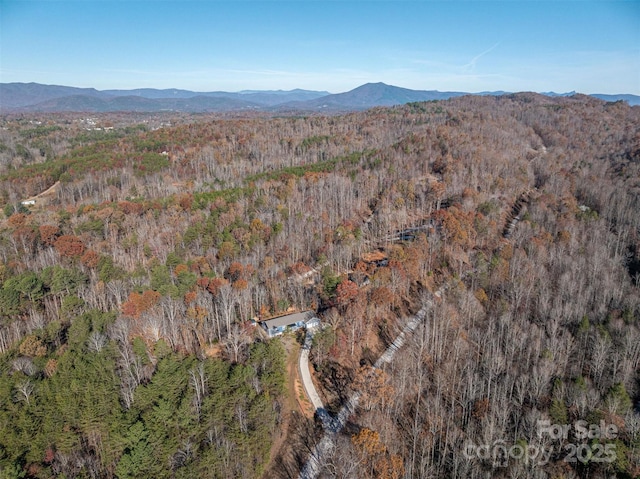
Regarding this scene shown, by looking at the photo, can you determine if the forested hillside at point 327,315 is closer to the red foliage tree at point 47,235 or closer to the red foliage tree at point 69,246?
the red foliage tree at point 47,235

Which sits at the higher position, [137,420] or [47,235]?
[47,235]

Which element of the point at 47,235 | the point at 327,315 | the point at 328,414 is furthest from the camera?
the point at 47,235

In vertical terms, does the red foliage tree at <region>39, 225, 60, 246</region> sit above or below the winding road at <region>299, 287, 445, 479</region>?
above

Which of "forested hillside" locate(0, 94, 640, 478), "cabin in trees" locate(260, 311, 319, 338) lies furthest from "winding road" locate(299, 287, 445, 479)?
"cabin in trees" locate(260, 311, 319, 338)

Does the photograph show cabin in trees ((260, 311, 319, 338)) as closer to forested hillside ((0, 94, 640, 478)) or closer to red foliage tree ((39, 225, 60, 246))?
forested hillside ((0, 94, 640, 478))

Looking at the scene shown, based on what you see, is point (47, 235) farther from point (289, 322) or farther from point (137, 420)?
point (137, 420)

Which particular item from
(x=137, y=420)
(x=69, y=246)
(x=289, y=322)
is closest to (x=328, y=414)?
(x=289, y=322)

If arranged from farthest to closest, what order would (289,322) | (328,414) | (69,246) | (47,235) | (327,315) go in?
1. (47,235)
2. (69,246)
3. (289,322)
4. (327,315)
5. (328,414)
